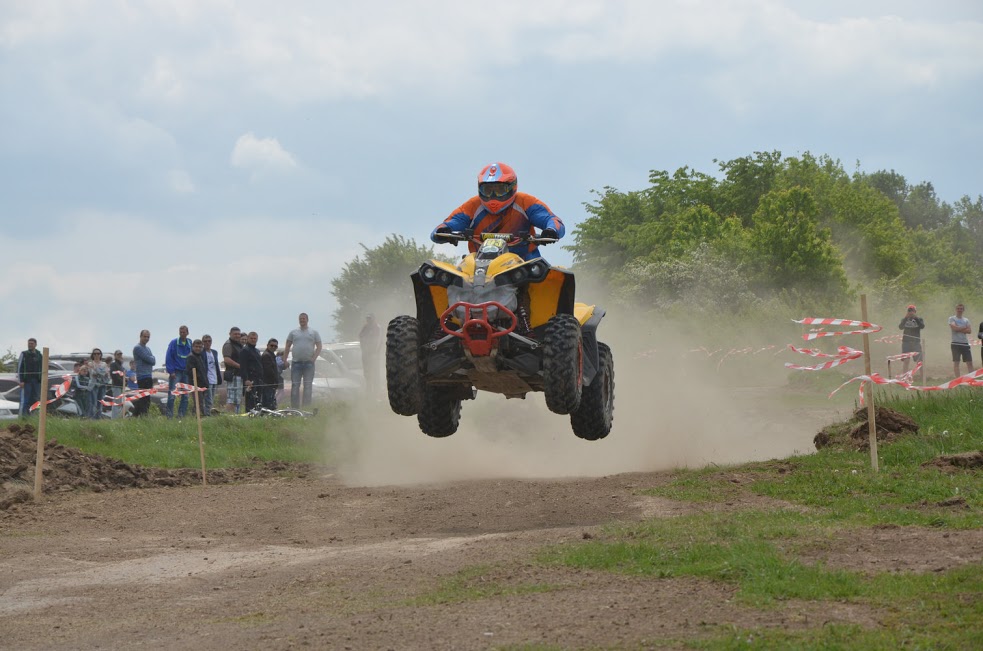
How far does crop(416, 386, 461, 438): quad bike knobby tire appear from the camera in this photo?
12.3 metres

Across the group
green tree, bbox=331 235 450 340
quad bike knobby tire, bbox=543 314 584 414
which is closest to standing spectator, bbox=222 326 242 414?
quad bike knobby tire, bbox=543 314 584 414

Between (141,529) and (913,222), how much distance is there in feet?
416

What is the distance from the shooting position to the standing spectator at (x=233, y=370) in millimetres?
23859

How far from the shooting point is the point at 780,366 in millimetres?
35781

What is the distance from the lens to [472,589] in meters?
8.42

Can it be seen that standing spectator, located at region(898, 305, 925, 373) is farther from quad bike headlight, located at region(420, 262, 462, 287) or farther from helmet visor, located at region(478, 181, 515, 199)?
quad bike headlight, located at region(420, 262, 462, 287)

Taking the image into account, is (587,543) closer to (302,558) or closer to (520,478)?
(302,558)

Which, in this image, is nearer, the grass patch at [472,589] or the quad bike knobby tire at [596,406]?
the grass patch at [472,589]

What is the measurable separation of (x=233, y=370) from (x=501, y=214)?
12771mm

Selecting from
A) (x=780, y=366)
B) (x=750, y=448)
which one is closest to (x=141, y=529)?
(x=750, y=448)

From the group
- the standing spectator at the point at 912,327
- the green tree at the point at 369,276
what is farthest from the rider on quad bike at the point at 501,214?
the green tree at the point at 369,276

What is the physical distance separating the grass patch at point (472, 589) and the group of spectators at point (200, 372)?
554 inches

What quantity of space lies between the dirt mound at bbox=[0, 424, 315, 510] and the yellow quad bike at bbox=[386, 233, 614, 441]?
6.84m

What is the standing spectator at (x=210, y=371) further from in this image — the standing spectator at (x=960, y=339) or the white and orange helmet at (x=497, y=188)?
the standing spectator at (x=960, y=339)
